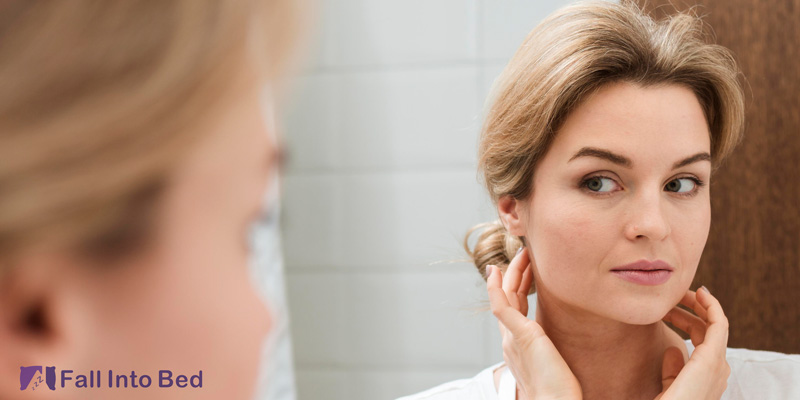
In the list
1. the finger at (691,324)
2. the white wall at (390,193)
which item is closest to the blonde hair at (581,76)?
the finger at (691,324)

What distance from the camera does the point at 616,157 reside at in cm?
71

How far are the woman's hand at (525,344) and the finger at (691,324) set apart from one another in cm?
19

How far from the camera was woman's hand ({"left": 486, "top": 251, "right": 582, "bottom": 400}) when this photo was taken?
75 cm

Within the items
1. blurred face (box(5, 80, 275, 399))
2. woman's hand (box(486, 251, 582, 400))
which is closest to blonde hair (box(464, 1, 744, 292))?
woman's hand (box(486, 251, 582, 400))

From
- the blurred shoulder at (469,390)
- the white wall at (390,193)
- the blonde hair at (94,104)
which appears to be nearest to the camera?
the blonde hair at (94,104)

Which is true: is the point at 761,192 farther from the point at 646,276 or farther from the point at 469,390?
the point at 469,390

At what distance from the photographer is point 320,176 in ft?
4.18

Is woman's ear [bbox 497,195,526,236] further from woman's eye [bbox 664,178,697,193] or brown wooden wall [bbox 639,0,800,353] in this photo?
brown wooden wall [bbox 639,0,800,353]

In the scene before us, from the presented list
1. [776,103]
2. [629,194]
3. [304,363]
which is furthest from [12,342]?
[304,363]

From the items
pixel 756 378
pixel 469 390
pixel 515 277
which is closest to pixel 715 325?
pixel 756 378

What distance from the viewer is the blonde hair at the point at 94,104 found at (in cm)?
16

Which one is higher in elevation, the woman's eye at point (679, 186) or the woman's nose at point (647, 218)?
the woman's eye at point (679, 186)

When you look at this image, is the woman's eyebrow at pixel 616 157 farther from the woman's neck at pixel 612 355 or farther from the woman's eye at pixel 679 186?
the woman's neck at pixel 612 355

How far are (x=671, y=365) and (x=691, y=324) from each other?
0.07 metres
